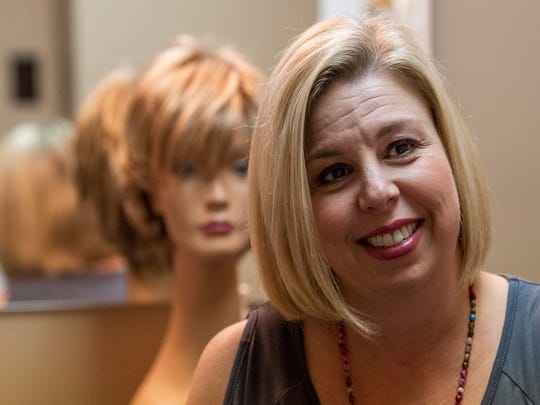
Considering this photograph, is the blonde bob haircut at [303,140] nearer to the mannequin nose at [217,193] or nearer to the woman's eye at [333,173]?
the woman's eye at [333,173]

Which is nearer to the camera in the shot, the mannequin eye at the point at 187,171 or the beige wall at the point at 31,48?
the mannequin eye at the point at 187,171

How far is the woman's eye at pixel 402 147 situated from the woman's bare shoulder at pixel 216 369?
0.99ft

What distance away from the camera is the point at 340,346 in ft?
3.39

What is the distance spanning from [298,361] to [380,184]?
0.83ft

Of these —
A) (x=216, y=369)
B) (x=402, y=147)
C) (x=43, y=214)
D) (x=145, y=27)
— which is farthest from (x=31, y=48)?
(x=402, y=147)

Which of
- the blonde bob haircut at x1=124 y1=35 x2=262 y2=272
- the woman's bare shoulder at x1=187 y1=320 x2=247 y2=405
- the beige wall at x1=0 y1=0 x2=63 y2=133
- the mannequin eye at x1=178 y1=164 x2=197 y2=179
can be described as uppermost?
the beige wall at x1=0 y1=0 x2=63 y2=133

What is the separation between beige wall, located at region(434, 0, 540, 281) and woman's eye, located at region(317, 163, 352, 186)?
215mm

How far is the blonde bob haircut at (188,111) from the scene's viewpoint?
1455 mm

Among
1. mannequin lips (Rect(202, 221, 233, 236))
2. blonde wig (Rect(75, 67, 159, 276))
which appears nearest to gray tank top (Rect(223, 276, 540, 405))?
mannequin lips (Rect(202, 221, 233, 236))

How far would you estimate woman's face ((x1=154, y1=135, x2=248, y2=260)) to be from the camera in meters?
1.48

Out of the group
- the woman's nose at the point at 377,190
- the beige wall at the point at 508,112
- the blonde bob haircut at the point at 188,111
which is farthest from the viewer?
the blonde bob haircut at the point at 188,111

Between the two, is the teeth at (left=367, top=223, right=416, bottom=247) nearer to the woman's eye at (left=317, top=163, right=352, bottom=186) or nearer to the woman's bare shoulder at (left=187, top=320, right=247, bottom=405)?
the woman's eye at (left=317, top=163, right=352, bottom=186)

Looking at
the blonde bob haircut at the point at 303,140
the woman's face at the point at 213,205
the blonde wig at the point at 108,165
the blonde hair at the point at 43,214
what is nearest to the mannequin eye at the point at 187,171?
the woman's face at the point at 213,205

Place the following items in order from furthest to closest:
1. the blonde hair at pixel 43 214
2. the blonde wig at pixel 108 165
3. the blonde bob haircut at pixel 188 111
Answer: the blonde hair at pixel 43 214 → the blonde wig at pixel 108 165 → the blonde bob haircut at pixel 188 111
